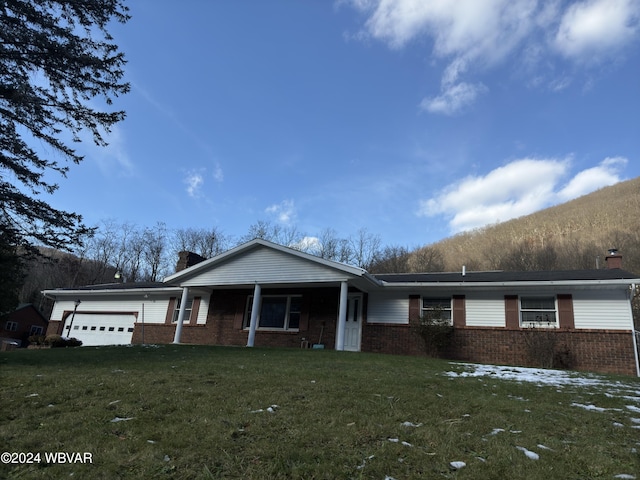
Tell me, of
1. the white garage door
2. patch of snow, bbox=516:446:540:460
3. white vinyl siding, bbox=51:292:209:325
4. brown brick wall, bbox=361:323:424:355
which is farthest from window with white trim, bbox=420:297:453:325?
the white garage door

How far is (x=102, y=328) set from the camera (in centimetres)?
2317

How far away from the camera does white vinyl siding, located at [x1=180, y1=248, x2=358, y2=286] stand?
15375mm

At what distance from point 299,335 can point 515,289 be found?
8.42 meters

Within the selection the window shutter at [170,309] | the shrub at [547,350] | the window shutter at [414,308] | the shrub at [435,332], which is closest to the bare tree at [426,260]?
the window shutter at [414,308]

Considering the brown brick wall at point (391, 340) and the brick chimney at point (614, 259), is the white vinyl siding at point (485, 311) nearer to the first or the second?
the brown brick wall at point (391, 340)

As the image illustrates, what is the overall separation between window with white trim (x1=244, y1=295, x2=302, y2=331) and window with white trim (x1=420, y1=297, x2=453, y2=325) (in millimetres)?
5194

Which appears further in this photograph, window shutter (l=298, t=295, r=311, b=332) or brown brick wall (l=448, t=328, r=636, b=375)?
window shutter (l=298, t=295, r=311, b=332)

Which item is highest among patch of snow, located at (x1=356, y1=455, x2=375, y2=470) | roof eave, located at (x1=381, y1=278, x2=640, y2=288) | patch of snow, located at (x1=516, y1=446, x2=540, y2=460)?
roof eave, located at (x1=381, y1=278, x2=640, y2=288)

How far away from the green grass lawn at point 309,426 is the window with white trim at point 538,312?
21.1 ft

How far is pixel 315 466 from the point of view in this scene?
352 cm

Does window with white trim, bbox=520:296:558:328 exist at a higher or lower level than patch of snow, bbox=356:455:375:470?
higher

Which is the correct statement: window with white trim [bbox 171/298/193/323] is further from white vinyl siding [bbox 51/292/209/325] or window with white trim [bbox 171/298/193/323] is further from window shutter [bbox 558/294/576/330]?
window shutter [bbox 558/294/576/330]

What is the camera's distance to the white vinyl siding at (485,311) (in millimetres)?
14394

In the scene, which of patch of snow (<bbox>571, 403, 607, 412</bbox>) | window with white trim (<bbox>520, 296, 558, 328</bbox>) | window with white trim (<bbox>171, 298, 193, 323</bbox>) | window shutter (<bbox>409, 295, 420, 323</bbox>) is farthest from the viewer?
window with white trim (<bbox>171, 298, 193, 323</bbox>)
